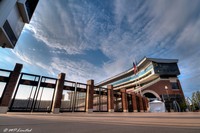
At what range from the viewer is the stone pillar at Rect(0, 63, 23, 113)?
24.9ft

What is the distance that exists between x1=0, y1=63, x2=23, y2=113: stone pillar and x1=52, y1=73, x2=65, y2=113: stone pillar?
351 centimetres

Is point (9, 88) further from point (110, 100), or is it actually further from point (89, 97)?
point (110, 100)

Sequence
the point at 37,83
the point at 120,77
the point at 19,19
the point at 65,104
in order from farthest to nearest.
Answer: the point at 120,77 → the point at 65,104 → the point at 37,83 → the point at 19,19

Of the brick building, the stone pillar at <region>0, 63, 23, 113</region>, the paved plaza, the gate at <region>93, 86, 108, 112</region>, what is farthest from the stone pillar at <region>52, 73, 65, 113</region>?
the brick building

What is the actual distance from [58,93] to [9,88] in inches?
156

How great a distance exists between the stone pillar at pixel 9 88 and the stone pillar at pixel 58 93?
351 cm

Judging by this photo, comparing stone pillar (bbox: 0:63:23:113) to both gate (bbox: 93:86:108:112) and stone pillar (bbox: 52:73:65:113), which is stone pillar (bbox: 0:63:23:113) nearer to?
stone pillar (bbox: 52:73:65:113)

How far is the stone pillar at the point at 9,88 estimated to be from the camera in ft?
24.9

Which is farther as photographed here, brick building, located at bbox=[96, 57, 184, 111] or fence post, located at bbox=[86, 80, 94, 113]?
brick building, located at bbox=[96, 57, 184, 111]

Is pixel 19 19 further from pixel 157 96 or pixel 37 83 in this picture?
pixel 157 96

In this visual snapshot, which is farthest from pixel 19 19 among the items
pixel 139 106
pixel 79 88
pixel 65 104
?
pixel 139 106

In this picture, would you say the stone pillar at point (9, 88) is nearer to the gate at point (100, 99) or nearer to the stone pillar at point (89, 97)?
the stone pillar at point (89, 97)

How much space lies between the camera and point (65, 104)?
20.6m

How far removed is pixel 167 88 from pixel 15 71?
140 feet
